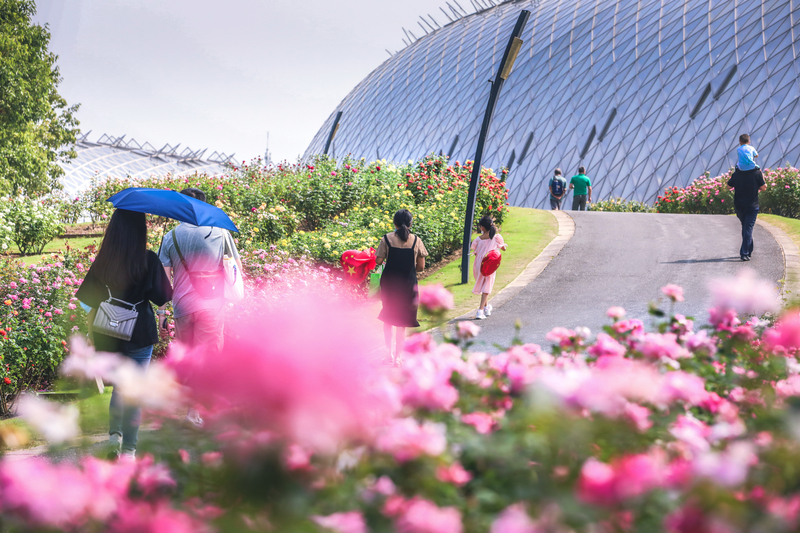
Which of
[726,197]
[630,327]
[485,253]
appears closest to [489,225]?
[485,253]

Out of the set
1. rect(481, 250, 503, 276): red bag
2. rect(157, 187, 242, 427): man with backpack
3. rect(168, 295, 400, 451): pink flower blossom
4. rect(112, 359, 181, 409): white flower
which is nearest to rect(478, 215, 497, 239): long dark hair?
rect(481, 250, 503, 276): red bag

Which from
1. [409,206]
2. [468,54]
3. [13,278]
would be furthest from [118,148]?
[13,278]

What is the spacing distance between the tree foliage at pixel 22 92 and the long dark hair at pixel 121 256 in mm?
17734

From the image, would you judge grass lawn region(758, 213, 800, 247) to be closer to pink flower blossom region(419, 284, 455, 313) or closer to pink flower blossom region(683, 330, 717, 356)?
pink flower blossom region(683, 330, 717, 356)

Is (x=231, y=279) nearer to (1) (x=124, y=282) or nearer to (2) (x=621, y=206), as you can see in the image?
(1) (x=124, y=282)

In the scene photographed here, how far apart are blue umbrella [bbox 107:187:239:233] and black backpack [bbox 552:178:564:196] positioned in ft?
57.6

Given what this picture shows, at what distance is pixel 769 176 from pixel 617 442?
20428 mm

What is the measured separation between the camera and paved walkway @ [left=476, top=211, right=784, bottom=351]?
7984mm

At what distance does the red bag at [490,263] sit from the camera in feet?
27.1

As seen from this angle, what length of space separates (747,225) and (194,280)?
396 inches

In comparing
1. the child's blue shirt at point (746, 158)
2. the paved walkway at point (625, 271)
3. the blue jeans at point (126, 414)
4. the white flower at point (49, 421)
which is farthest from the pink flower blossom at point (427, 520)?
the child's blue shirt at point (746, 158)

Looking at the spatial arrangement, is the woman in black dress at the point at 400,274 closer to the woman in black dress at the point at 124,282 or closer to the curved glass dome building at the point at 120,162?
the woman in black dress at the point at 124,282

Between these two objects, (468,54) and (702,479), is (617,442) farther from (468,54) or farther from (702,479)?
(468,54)

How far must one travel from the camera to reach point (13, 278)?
717 centimetres
